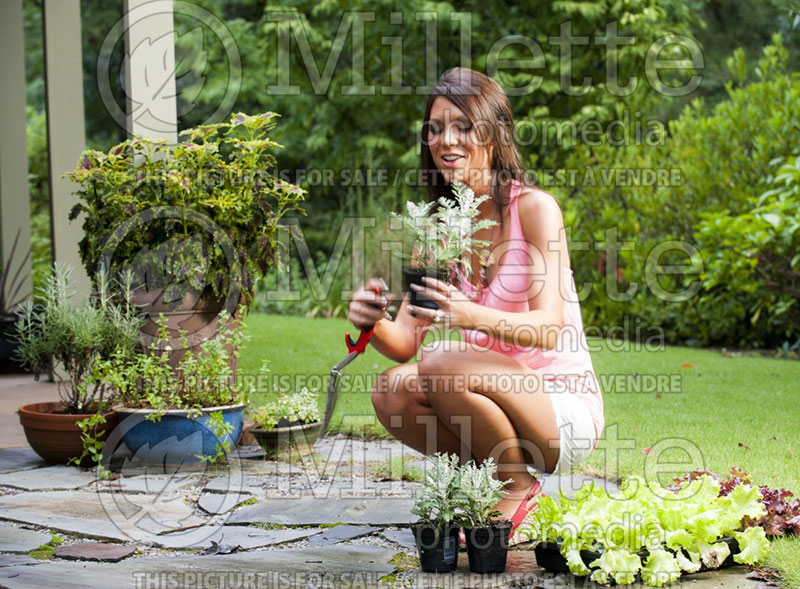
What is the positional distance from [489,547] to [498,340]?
0.61 meters

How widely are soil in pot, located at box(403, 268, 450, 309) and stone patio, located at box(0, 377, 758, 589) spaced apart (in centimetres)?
68

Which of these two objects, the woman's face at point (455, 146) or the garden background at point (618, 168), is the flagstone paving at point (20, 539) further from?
the garden background at point (618, 168)

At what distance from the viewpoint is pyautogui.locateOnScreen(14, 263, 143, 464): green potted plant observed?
3.38m

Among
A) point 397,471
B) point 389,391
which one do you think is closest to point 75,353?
point 397,471

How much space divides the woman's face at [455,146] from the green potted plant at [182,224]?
1.16 m

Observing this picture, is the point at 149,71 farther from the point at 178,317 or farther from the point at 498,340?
the point at 498,340

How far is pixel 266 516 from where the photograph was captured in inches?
109

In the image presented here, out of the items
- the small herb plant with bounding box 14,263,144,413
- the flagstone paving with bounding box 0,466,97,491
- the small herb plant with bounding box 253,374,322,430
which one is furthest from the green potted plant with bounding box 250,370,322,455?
the flagstone paving with bounding box 0,466,97,491

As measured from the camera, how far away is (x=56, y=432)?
11.1ft

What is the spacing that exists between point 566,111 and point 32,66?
373 inches

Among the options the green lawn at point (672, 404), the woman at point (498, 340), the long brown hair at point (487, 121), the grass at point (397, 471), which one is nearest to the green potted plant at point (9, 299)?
the green lawn at point (672, 404)

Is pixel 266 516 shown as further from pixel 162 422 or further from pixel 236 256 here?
pixel 236 256

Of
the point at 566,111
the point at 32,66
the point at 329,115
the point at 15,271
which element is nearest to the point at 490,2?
the point at 566,111

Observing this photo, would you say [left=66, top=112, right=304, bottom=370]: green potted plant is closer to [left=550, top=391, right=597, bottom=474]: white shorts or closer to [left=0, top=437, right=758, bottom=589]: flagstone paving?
[left=0, top=437, right=758, bottom=589]: flagstone paving
